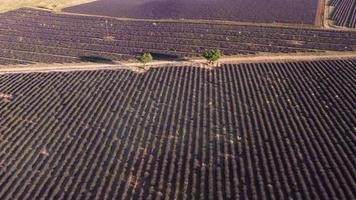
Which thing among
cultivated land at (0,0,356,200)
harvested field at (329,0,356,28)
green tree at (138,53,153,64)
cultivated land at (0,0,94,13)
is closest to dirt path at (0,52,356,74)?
cultivated land at (0,0,356,200)

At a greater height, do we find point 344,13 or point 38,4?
point 344,13

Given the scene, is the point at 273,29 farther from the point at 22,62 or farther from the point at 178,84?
the point at 22,62

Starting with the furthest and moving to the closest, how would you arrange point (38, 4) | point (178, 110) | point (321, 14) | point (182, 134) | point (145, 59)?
point (38, 4)
point (321, 14)
point (145, 59)
point (178, 110)
point (182, 134)

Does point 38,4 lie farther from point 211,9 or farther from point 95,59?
point 211,9

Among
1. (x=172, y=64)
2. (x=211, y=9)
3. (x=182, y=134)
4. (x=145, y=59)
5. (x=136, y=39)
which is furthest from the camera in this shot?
(x=211, y=9)

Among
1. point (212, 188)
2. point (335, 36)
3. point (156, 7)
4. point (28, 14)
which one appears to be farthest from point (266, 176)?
point (28, 14)

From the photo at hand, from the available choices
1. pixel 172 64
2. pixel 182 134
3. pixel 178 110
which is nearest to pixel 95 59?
pixel 172 64
